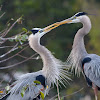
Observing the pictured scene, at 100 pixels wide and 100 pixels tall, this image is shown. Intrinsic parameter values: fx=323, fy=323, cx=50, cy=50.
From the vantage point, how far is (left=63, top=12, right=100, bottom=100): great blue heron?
5512 millimetres

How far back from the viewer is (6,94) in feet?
14.8

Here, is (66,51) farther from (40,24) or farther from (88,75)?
(88,75)

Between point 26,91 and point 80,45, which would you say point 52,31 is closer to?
point 80,45

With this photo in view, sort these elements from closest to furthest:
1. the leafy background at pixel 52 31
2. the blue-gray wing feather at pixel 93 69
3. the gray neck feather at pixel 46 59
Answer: the gray neck feather at pixel 46 59 < the blue-gray wing feather at pixel 93 69 < the leafy background at pixel 52 31

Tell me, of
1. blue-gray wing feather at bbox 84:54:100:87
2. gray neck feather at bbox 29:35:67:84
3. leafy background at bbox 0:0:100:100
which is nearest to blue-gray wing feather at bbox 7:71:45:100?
gray neck feather at bbox 29:35:67:84

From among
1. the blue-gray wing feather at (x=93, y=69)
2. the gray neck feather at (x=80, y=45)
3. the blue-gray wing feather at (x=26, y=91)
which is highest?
the gray neck feather at (x=80, y=45)

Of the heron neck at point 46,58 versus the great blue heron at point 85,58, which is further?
the great blue heron at point 85,58

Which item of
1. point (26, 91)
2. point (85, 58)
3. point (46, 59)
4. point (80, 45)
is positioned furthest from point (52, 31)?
point (26, 91)

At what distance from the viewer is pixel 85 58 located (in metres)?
5.61

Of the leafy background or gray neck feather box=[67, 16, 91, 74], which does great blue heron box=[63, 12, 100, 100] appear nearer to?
gray neck feather box=[67, 16, 91, 74]

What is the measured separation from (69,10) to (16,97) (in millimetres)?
7343

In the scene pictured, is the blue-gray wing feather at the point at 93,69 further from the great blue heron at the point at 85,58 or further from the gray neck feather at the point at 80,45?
the gray neck feather at the point at 80,45

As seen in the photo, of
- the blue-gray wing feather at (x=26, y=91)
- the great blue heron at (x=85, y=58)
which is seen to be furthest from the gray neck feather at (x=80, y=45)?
the blue-gray wing feather at (x=26, y=91)

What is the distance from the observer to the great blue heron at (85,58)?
18.1 ft
